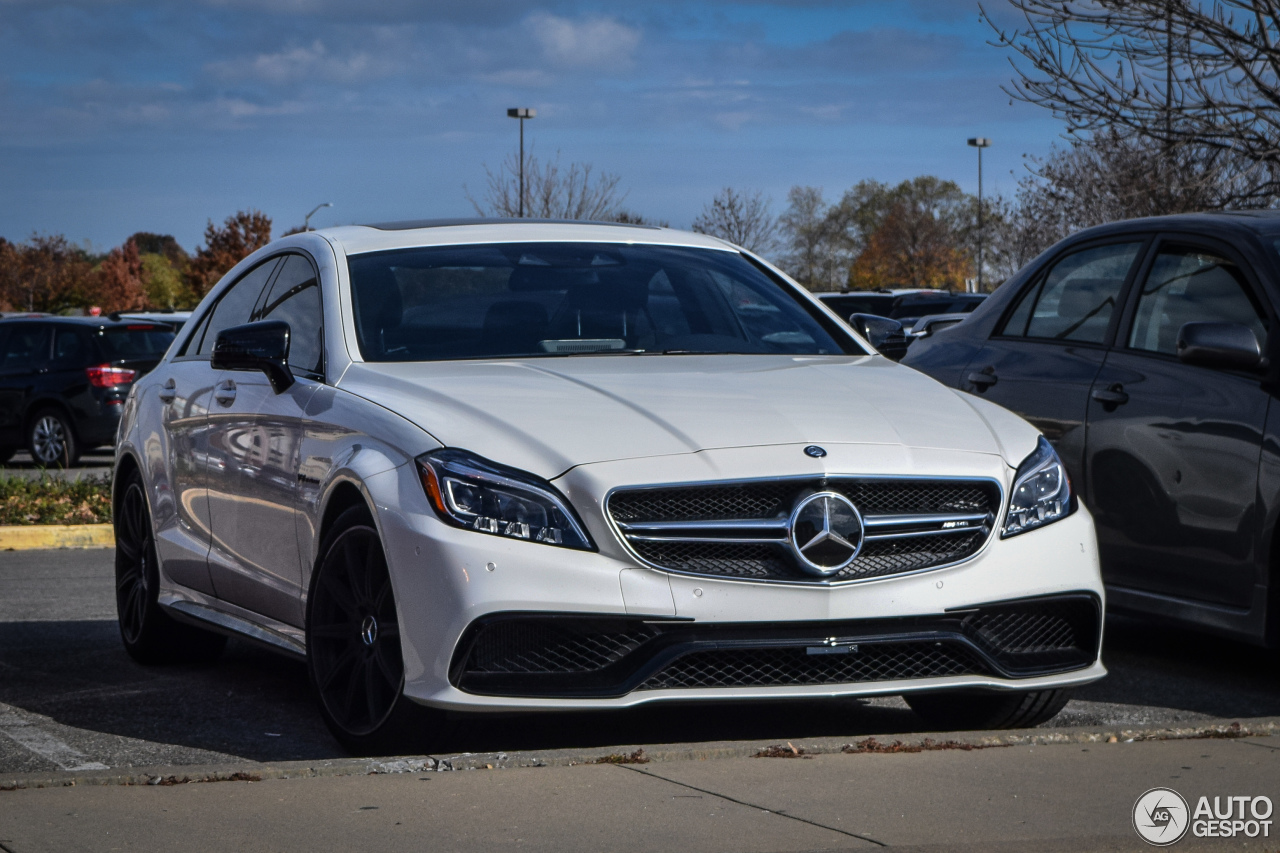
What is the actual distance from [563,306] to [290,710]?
1677 millimetres

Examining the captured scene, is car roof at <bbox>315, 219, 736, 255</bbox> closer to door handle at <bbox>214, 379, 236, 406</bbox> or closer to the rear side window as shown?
door handle at <bbox>214, 379, 236, 406</bbox>

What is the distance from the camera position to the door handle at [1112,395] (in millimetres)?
6660

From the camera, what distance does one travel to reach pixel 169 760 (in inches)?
208

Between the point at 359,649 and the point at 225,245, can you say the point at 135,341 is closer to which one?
the point at 359,649

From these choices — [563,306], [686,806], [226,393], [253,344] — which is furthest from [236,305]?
[686,806]

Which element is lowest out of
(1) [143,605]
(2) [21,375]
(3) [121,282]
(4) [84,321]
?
(1) [143,605]

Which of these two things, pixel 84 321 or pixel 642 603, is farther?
pixel 84 321

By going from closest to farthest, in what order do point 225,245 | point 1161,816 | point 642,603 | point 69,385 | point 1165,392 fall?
point 1161,816
point 642,603
point 1165,392
point 69,385
point 225,245

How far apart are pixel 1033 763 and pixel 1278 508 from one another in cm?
181

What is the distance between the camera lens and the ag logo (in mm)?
3869

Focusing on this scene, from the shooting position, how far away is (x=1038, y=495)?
4984 mm

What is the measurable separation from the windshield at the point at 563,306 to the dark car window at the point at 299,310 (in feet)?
0.58

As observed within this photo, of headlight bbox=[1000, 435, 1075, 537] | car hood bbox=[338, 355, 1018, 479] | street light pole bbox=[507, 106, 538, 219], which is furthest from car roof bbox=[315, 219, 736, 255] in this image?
street light pole bbox=[507, 106, 538, 219]

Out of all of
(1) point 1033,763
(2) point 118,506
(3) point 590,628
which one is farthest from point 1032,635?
(2) point 118,506
